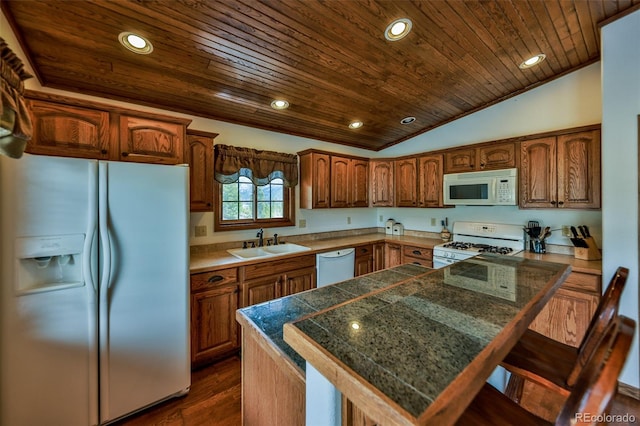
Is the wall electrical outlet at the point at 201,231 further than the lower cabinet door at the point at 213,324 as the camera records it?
Yes

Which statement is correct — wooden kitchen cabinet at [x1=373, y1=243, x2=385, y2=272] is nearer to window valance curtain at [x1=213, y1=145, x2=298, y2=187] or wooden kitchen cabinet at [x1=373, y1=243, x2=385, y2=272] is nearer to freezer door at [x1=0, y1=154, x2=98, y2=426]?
window valance curtain at [x1=213, y1=145, x2=298, y2=187]

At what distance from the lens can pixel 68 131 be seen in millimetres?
1821

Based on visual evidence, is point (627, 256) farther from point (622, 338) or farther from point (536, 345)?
point (622, 338)

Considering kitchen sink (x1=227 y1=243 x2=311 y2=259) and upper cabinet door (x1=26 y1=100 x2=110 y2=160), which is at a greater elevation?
upper cabinet door (x1=26 y1=100 x2=110 y2=160)

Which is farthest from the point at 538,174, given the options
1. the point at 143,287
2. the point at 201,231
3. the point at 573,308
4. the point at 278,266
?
the point at 143,287

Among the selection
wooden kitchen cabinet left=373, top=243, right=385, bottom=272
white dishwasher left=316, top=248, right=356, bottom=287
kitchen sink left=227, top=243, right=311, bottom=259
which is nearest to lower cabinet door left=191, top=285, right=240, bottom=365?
kitchen sink left=227, top=243, right=311, bottom=259

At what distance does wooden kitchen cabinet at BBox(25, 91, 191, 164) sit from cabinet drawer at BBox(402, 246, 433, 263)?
297 centimetres

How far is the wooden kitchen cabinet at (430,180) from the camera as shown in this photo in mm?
3510

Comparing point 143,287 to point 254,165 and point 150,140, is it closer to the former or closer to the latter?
point 150,140

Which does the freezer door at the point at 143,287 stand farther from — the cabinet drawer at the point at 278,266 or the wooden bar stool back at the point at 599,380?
the wooden bar stool back at the point at 599,380

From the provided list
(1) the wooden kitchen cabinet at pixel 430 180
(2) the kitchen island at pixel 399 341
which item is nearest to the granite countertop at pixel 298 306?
(2) the kitchen island at pixel 399 341

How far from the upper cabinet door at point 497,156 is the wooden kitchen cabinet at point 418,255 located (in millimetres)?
1248

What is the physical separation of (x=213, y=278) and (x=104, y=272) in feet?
2.72

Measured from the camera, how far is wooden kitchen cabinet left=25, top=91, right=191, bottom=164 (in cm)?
174
